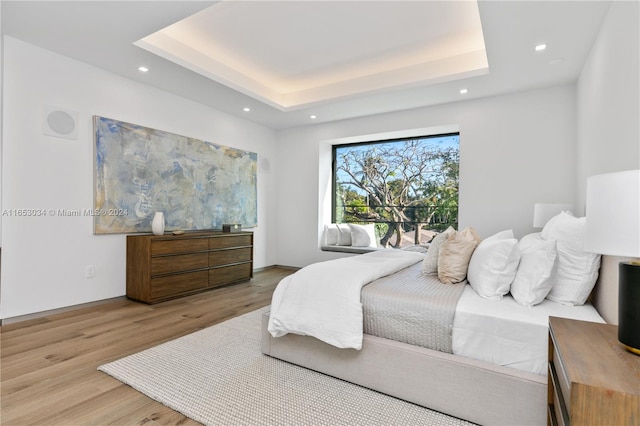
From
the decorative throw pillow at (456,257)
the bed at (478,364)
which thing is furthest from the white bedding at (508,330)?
the decorative throw pillow at (456,257)

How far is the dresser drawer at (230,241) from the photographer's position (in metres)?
4.35

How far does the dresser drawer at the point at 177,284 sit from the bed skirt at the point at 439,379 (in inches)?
87.9

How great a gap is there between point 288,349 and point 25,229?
276 cm

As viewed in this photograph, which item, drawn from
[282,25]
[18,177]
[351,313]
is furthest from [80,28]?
[351,313]

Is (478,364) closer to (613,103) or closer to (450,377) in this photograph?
(450,377)

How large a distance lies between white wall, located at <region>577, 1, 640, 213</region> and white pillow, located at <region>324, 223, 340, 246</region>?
3449 millimetres

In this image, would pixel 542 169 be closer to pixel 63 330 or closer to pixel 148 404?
pixel 148 404

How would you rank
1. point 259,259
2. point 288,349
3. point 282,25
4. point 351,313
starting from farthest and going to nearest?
point 259,259 < point 282,25 < point 288,349 < point 351,313

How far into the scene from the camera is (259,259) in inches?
225

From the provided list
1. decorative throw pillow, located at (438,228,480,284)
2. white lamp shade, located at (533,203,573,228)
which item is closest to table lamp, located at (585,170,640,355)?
decorative throw pillow, located at (438,228,480,284)

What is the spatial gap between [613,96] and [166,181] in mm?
4409

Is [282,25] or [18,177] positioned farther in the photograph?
[282,25]


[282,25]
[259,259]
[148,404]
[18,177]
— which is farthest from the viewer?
[259,259]

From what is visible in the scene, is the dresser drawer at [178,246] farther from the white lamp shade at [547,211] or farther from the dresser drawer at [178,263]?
the white lamp shade at [547,211]
